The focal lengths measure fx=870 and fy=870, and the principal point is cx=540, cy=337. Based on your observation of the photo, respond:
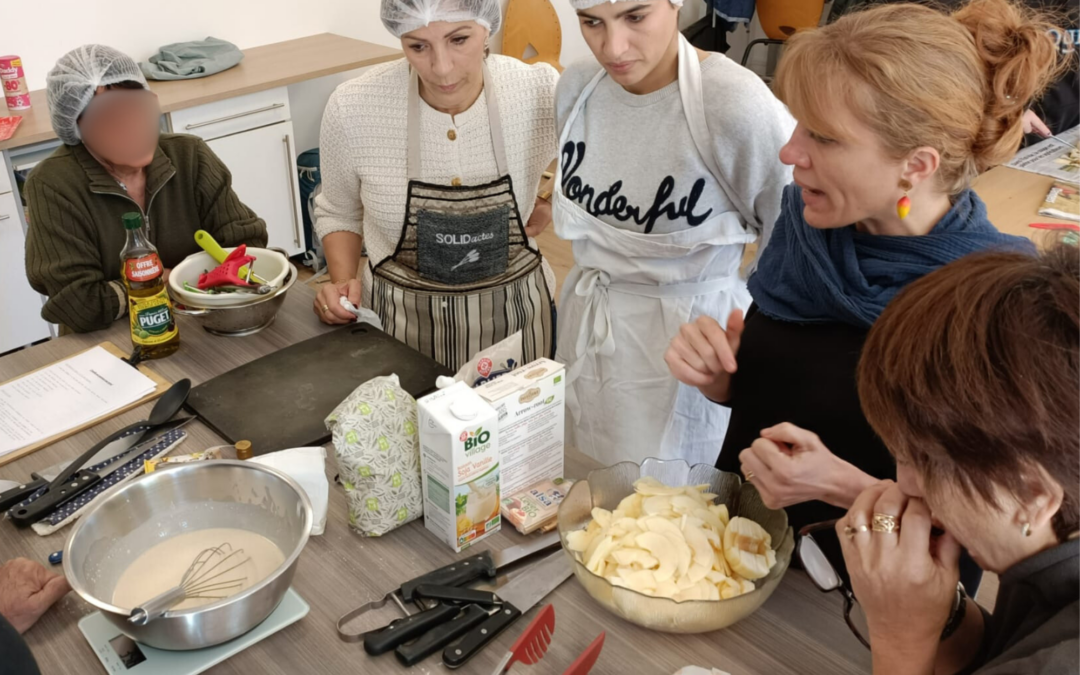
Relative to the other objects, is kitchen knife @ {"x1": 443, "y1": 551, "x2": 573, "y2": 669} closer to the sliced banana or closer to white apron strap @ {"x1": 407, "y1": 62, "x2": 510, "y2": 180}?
the sliced banana

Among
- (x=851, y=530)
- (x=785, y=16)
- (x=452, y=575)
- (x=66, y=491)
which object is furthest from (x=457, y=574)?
(x=785, y=16)

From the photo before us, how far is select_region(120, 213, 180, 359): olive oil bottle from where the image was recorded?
154 cm

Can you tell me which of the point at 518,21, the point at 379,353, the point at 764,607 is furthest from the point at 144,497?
the point at 518,21

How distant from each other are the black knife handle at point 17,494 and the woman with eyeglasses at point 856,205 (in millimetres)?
960

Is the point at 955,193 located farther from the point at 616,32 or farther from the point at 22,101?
the point at 22,101

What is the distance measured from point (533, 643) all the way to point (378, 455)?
1.06 feet

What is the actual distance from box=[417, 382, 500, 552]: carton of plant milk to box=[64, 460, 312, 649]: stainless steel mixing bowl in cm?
17

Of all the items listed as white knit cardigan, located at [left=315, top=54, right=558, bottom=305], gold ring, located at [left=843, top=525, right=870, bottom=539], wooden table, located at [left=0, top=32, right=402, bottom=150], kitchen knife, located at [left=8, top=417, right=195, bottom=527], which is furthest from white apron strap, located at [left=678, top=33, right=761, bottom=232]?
wooden table, located at [left=0, top=32, right=402, bottom=150]

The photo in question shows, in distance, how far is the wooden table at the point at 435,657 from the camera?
998 millimetres

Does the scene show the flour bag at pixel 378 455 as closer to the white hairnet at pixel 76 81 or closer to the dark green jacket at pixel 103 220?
the dark green jacket at pixel 103 220

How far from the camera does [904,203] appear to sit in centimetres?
119

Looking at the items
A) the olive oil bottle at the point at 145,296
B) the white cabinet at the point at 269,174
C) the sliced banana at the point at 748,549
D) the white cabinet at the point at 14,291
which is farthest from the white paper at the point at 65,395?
the white cabinet at the point at 269,174

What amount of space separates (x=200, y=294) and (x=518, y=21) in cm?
331

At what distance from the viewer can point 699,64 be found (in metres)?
1.68
